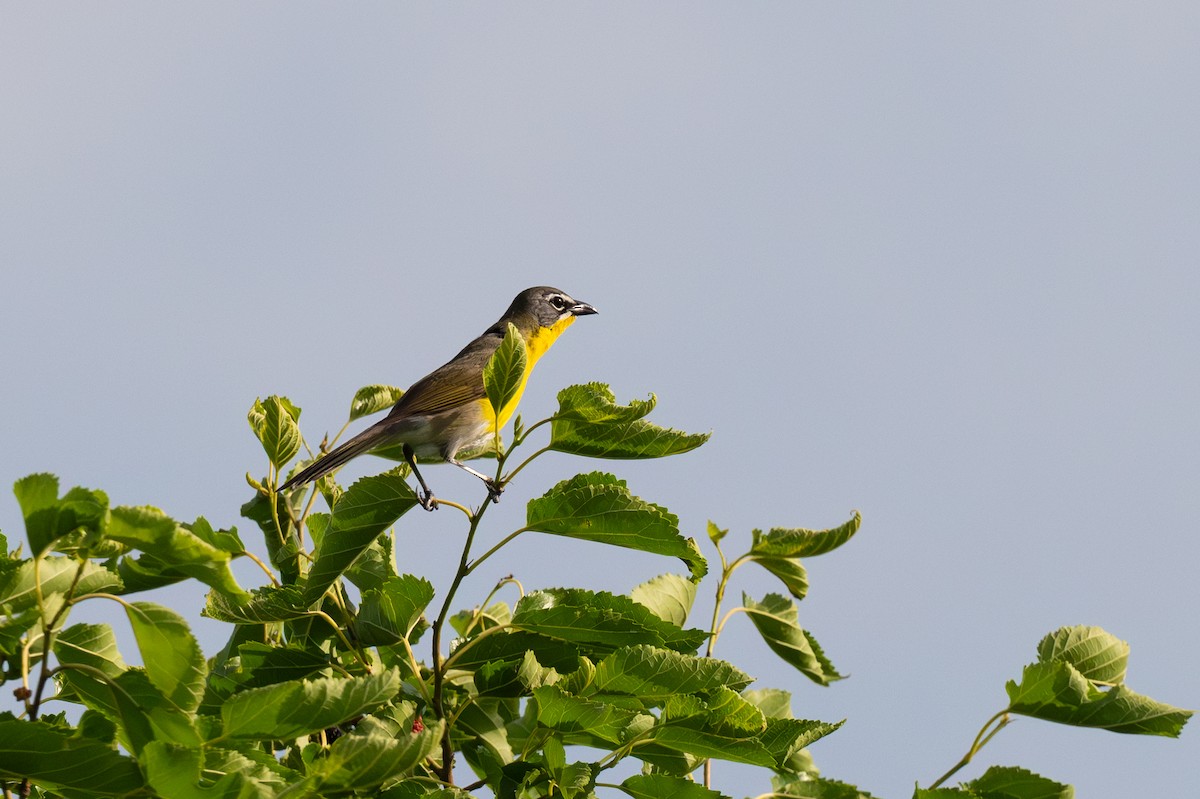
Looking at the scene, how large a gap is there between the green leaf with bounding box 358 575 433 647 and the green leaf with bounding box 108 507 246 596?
1.22 metres

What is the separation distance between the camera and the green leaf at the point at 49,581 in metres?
3.72

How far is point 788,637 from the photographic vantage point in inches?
209

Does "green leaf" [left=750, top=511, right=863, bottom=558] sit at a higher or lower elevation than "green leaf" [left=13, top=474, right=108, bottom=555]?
higher

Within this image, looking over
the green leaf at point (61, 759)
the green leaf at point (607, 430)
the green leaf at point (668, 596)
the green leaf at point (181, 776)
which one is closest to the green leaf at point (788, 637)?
the green leaf at point (668, 596)

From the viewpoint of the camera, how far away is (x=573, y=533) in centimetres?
427

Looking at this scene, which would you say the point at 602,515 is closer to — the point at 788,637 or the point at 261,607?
the point at 261,607

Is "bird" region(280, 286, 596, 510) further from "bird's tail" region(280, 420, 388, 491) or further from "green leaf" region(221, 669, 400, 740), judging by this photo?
"green leaf" region(221, 669, 400, 740)

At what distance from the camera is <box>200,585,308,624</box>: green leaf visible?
4.42 meters

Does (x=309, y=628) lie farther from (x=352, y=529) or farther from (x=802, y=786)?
(x=802, y=786)

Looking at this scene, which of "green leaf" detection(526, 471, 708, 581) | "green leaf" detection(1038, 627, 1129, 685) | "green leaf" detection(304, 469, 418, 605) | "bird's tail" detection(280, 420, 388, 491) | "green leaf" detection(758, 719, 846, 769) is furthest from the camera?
"bird's tail" detection(280, 420, 388, 491)

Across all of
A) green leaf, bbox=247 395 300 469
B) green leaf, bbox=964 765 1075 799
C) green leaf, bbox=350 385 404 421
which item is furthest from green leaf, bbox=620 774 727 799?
green leaf, bbox=350 385 404 421

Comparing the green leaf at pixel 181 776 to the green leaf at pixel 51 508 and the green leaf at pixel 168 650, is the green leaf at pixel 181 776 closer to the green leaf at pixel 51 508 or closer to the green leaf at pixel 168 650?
the green leaf at pixel 168 650

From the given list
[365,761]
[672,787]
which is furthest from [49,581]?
[672,787]

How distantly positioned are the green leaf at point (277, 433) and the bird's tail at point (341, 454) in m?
0.29
